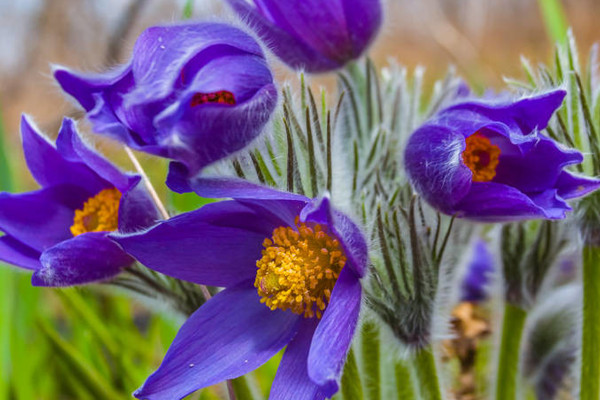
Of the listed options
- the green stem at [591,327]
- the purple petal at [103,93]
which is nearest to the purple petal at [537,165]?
the green stem at [591,327]

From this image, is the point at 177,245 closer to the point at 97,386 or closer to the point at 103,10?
the point at 97,386

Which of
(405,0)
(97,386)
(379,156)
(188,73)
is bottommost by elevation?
(405,0)

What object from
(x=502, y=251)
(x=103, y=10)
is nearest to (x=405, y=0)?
(x=103, y=10)

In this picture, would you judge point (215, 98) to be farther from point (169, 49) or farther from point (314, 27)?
point (314, 27)

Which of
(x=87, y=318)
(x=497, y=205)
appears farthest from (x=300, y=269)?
(x=87, y=318)

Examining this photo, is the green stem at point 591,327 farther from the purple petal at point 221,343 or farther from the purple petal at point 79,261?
the purple petal at point 79,261

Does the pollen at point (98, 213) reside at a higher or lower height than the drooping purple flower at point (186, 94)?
lower
